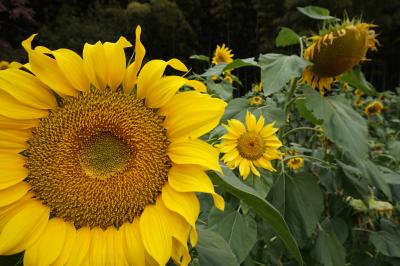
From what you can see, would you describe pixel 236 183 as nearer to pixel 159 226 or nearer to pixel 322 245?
pixel 159 226

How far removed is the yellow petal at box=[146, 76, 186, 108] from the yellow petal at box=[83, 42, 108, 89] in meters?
0.07

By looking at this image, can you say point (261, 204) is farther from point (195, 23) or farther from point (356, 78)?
point (195, 23)

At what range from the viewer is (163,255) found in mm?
570

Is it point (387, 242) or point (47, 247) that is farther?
point (387, 242)

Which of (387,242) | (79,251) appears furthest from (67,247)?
(387,242)

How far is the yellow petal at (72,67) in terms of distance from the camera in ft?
1.96

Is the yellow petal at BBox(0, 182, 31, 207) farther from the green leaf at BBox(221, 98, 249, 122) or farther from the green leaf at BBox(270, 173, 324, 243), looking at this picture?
the green leaf at BBox(221, 98, 249, 122)

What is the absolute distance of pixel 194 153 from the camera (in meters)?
0.59

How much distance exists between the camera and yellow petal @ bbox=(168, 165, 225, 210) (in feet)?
1.87

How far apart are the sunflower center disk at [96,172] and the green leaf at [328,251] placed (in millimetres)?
1268

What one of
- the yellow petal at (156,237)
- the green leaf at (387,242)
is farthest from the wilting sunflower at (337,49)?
the yellow petal at (156,237)

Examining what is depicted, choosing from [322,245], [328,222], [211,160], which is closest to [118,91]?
[211,160]

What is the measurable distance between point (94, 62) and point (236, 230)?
0.94 m

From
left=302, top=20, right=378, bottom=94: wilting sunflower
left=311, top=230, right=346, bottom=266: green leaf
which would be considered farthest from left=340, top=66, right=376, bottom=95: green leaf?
left=311, top=230, right=346, bottom=266: green leaf
